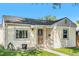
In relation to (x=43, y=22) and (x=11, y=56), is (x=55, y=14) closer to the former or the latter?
(x=43, y=22)

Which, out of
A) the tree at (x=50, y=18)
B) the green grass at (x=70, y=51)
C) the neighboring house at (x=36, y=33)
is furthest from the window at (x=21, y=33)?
the green grass at (x=70, y=51)

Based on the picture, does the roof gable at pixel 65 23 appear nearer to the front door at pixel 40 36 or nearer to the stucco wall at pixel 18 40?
the front door at pixel 40 36

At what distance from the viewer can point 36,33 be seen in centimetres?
418

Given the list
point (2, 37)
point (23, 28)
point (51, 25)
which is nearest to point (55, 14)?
point (51, 25)

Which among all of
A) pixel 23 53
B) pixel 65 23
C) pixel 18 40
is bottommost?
pixel 23 53

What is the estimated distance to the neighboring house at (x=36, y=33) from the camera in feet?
13.5

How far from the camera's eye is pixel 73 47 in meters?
4.17

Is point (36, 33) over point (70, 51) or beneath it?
over

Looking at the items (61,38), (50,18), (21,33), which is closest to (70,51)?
(61,38)

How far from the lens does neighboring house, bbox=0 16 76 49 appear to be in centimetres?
411

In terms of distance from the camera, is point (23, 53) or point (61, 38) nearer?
point (23, 53)

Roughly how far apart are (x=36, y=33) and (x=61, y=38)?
303 millimetres

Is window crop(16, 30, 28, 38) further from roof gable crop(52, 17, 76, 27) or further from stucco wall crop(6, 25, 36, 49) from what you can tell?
roof gable crop(52, 17, 76, 27)

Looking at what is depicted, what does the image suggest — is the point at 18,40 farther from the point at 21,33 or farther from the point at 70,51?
the point at 70,51
